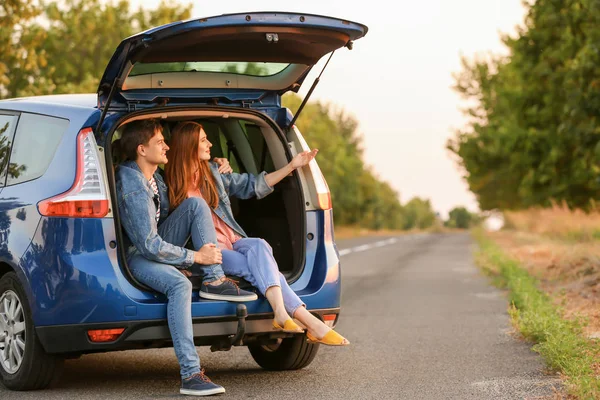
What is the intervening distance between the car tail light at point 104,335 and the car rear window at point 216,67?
62.8 inches

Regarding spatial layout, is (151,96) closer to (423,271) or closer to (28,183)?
(28,183)

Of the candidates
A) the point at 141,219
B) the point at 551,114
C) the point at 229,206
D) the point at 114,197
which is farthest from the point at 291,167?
the point at 551,114

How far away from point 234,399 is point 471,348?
2.89m

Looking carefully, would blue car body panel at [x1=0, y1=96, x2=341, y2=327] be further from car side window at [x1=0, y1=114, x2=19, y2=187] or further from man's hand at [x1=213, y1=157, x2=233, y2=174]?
man's hand at [x1=213, y1=157, x2=233, y2=174]

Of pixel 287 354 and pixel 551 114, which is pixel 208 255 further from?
pixel 551 114

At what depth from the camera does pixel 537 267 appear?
669 inches

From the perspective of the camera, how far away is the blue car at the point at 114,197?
6.19m

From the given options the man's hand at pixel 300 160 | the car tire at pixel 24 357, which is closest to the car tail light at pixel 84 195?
the car tire at pixel 24 357

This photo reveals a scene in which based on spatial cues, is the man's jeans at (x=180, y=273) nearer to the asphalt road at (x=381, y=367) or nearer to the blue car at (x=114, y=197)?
the blue car at (x=114, y=197)

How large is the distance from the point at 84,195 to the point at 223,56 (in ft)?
4.50

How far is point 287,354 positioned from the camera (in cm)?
742

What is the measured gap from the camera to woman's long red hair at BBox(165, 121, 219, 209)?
698 centimetres

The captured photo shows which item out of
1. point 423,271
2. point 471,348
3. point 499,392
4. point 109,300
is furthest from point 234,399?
point 423,271

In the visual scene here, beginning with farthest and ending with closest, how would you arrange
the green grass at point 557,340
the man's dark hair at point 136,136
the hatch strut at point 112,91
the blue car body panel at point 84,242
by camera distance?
the man's dark hair at point 136,136
the hatch strut at point 112,91
the blue car body panel at point 84,242
the green grass at point 557,340
